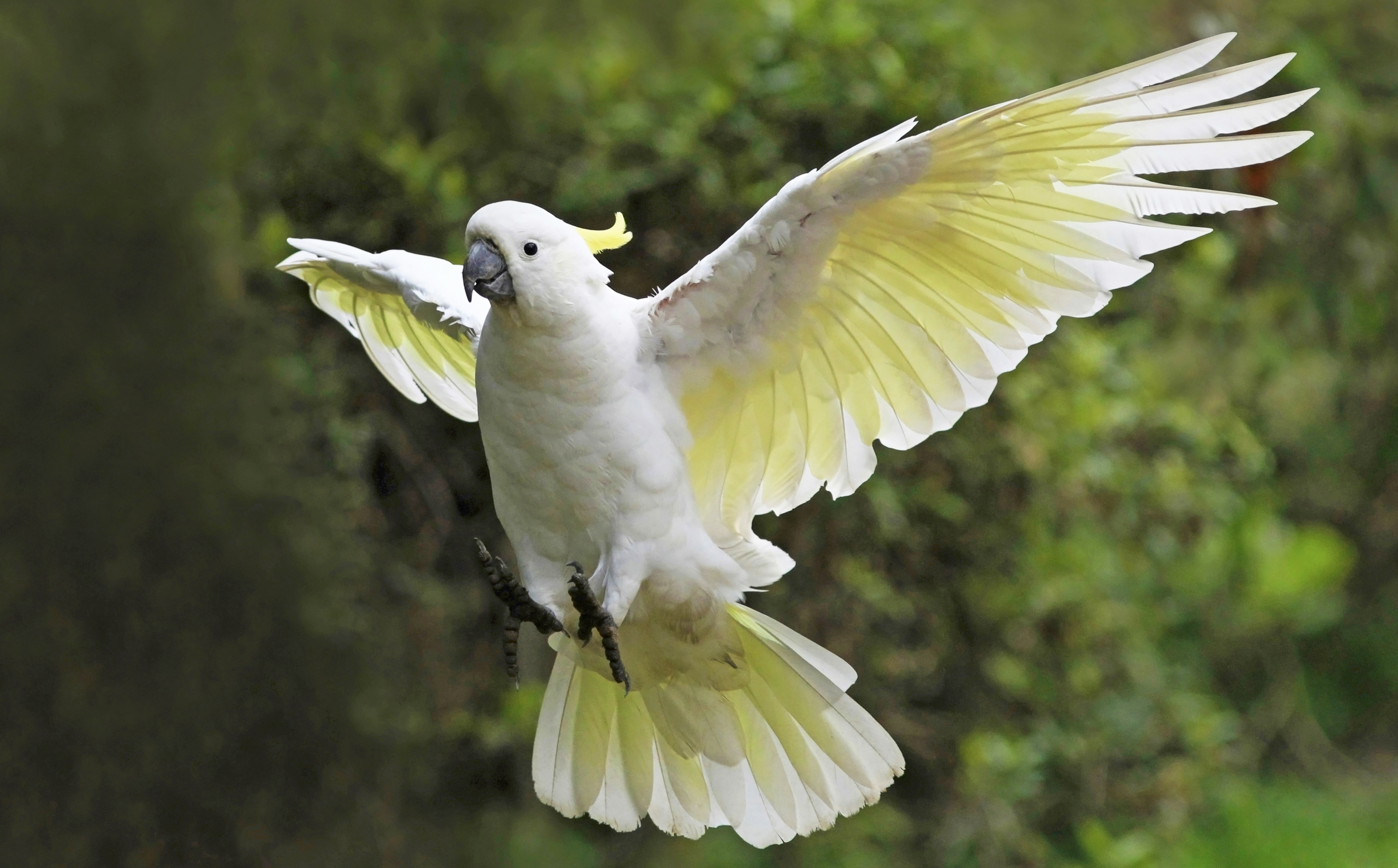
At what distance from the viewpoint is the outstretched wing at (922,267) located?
1693 mm

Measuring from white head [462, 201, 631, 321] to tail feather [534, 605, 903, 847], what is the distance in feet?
1.97

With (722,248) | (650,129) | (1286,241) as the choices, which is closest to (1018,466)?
(650,129)

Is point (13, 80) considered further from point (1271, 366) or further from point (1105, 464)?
point (1271, 366)

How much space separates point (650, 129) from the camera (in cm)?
327

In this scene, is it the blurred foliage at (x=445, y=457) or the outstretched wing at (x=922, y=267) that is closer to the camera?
the outstretched wing at (x=922, y=267)

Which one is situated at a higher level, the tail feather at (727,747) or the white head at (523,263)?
the white head at (523,263)

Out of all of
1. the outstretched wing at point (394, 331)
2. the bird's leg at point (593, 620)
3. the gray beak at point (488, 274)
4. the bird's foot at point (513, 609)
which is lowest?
the bird's leg at point (593, 620)

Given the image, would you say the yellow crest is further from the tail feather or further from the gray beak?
the tail feather

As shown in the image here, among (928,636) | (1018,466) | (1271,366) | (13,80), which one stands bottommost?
(928,636)

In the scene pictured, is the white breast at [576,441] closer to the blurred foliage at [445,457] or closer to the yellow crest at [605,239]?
the yellow crest at [605,239]

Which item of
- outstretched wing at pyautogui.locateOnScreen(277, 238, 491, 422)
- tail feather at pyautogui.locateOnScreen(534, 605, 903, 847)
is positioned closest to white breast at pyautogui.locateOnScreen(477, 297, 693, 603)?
tail feather at pyautogui.locateOnScreen(534, 605, 903, 847)

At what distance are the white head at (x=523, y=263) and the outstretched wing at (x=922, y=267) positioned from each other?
179 mm

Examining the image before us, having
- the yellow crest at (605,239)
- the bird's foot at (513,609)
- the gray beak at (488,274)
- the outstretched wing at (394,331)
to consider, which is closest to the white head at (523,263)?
the gray beak at (488,274)

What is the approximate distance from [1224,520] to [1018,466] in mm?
905
